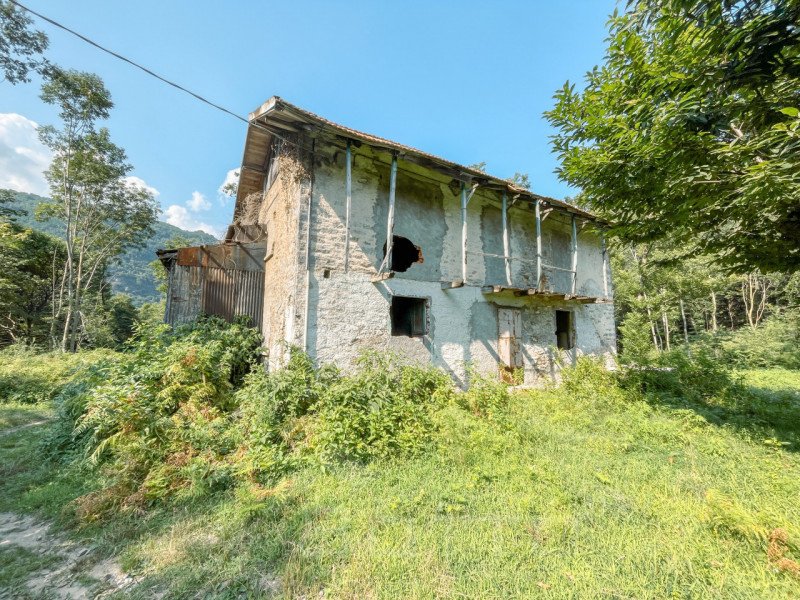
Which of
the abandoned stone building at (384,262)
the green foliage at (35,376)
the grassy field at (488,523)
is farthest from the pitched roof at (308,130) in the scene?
the green foliage at (35,376)

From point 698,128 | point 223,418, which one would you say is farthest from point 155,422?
point 698,128

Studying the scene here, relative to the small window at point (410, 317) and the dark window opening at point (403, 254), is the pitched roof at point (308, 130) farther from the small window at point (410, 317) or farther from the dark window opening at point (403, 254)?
the small window at point (410, 317)

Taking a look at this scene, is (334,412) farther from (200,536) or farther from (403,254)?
(403,254)

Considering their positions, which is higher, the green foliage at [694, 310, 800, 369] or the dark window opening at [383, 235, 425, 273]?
the dark window opening at [383, 235, 425, 273]

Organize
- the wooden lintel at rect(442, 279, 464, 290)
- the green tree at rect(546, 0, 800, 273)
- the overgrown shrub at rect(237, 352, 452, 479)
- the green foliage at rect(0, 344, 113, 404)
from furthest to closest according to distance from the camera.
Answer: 1. the green foliage at rect(0, 344, 113, 404)
2. the wooden lintel at rect(442, 279, 464, 290)
3. the overgrown shrub at rect(237, 352, 452, 479)
4. the green tree at rect(546, 0, 800, 273)

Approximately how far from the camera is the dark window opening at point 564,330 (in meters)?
10.4

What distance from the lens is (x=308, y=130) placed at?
6707mm

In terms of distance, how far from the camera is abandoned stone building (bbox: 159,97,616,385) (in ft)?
21.9

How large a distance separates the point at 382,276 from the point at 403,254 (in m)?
2.25

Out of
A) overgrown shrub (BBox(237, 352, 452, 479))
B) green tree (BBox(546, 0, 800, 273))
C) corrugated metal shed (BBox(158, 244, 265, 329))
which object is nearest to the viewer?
green tree (BBox(546, 0, 800, 273))

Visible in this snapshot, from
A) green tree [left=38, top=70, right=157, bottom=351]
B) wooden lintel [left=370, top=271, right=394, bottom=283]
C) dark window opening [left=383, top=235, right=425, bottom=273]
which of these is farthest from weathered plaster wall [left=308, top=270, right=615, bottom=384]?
green tree [left=38, top=70, right=157, bottom=351]

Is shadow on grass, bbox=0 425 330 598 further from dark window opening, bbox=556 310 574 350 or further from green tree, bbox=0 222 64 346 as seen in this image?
green tree, bbox=0 222 64 346

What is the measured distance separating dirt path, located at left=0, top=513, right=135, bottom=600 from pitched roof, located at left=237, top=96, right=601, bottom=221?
659 cm

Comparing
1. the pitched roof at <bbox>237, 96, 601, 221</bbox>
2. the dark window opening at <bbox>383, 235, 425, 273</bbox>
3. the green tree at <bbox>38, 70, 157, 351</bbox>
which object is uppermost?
the green tree at <bbox>38, 70, 157, 351</bbox>
